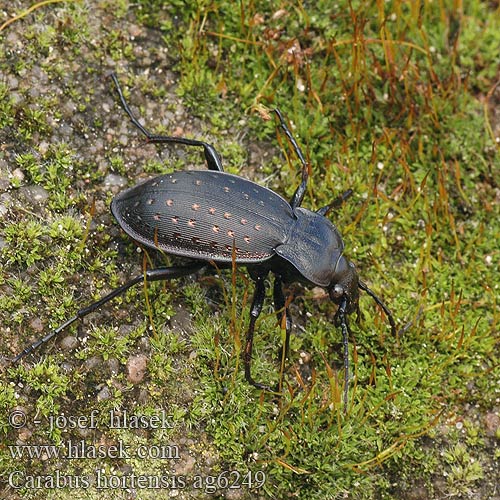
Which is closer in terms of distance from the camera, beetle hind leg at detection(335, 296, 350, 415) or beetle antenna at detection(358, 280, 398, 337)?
beetle hind leg at detection(335, 296, 350, 415)

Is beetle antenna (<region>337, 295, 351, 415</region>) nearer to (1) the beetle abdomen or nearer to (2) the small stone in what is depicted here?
(1) the beetle abdomen

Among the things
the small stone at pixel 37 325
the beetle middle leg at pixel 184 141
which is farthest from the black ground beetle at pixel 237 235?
the beetle middle leg at pixel 184 141

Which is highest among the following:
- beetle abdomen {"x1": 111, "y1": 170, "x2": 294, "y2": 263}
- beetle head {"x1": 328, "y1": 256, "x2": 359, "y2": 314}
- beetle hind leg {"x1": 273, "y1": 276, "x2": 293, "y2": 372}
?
beetle abdomen {"x1": 111, "y1": 170, "x2": 294, "y2": 263}

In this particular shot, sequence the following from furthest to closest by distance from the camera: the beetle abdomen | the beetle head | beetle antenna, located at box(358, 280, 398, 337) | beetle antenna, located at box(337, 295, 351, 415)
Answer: beetle antenna, located at box(358, 280, 398, 337) → the beetle head → beetle antenna, located at box(337, 295, 351, 415) → the beetle abdomen

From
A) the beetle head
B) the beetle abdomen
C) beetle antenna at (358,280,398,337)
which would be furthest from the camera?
beetle antenna at (358,280,398,337)

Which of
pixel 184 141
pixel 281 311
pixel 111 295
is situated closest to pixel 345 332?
pixel 281 311

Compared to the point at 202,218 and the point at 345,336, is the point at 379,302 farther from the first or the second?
the point at 202,218

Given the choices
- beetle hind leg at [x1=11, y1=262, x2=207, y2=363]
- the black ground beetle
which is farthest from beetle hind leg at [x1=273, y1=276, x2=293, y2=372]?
beetle hind leg at [x1=11, y1=262, x2=207, y2=363]

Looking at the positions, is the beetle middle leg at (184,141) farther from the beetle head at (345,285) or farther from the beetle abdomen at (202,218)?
the beetle head at (345,285)
